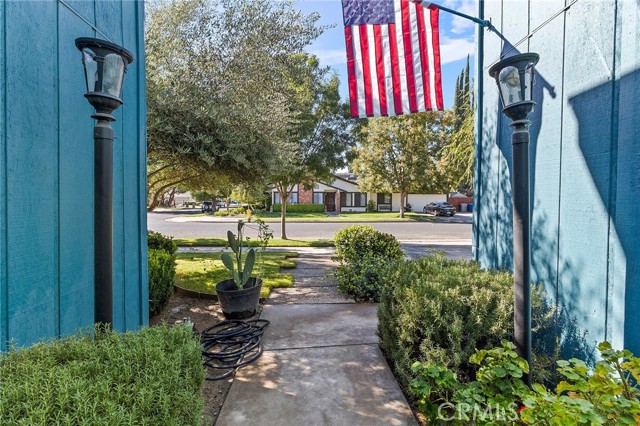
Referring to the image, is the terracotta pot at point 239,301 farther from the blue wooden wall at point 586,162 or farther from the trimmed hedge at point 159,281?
the blue wooden wall at point 586,162

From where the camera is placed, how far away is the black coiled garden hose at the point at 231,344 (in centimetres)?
334

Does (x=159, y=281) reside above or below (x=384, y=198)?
below

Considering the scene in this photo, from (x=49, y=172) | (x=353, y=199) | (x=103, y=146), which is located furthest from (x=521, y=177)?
(x=353, y=199)

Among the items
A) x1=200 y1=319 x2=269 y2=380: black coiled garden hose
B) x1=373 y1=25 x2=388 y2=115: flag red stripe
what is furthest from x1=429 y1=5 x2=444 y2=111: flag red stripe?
x1=200 y1=319 x2=269 y2=380: black coiled garden hose

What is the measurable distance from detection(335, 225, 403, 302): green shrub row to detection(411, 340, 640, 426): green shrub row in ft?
8.65

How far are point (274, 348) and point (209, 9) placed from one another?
644 cm

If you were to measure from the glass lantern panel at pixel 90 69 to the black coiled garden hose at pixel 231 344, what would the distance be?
263 cm

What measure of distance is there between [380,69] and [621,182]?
2810mm

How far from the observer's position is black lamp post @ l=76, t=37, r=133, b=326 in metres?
→ 2.00

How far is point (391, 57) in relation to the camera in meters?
4.05

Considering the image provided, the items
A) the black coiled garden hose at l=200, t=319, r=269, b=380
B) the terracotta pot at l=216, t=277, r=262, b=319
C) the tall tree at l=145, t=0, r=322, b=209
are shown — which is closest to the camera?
the black coiled garden hose at l=200, t=319, r=269, b=380

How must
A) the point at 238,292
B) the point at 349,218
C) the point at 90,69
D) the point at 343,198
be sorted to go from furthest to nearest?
1. the point at 343,198
2. the point at 349,218
3. the point at 238,292
4. the point at 90,69

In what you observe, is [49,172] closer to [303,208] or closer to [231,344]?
[231,344]

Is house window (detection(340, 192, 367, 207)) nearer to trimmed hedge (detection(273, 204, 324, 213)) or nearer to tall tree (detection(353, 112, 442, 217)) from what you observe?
trimmed hedge (detection(273, 204, 324, 213))
